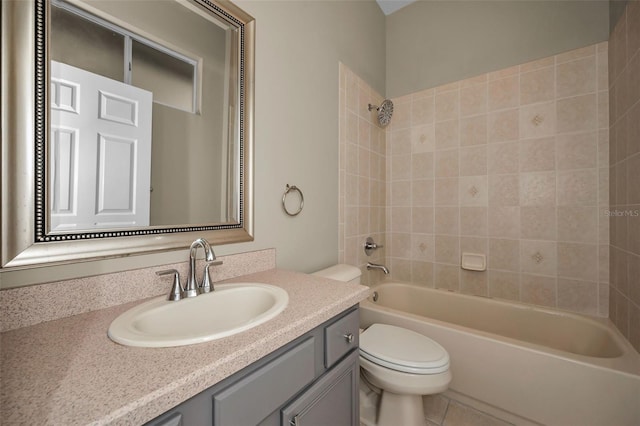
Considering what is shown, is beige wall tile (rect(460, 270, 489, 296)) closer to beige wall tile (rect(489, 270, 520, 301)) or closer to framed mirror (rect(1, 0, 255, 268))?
beige wall tile (rect(489, 270, 520, 301))

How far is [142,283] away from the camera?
0.83 meters

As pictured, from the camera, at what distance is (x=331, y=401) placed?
0.81 meters

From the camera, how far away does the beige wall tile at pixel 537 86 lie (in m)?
1.71

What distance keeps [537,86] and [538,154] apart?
46 centimetres

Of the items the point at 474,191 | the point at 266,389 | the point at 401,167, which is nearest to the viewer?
the point at 266,389

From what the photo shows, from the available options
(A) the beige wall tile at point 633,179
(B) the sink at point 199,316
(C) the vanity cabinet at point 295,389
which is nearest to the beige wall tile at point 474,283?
(A) the beige wall tile at point 633,179

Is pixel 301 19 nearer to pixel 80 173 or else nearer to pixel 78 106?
pixel 78 106

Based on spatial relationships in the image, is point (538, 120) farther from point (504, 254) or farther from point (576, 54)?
point (504, 254)

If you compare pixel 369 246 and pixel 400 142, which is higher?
pixel 400 142

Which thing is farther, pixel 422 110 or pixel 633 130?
pixel 422 110

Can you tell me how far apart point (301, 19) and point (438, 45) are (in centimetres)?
128

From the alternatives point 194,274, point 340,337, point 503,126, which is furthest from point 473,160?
point 194,274

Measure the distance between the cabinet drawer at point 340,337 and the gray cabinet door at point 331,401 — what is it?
4cm

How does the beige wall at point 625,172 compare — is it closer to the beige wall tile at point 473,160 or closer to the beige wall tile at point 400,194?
the beige wall tile at point 473,160
